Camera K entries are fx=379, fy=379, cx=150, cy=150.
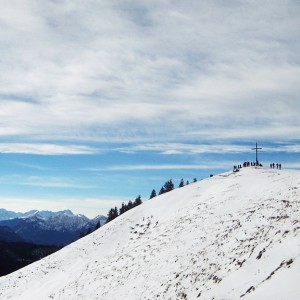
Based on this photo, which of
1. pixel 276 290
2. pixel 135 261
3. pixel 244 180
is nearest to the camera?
pixel 276 290

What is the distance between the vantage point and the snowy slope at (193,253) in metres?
23.5

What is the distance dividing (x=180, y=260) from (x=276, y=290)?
14159 millimetres

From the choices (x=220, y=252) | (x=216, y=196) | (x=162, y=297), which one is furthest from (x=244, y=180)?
(x=162, y=297)

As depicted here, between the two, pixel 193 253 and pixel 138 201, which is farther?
pixel 138 201

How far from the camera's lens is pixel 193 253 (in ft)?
106

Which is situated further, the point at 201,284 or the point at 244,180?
the point at 244,180

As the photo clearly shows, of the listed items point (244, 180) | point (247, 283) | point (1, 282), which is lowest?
point (1, 282)

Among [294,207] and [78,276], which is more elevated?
[294,207]

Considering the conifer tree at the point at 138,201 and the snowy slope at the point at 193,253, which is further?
the conifer tree at the point at 138,201

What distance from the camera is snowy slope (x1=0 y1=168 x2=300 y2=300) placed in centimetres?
2345

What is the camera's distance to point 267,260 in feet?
78.0

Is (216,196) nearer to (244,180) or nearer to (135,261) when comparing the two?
(244,180)

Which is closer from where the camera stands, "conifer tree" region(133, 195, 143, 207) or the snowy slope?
the snowy slope

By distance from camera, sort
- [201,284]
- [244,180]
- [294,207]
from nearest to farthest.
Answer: [201,284] → [294,207] → [244,180]
